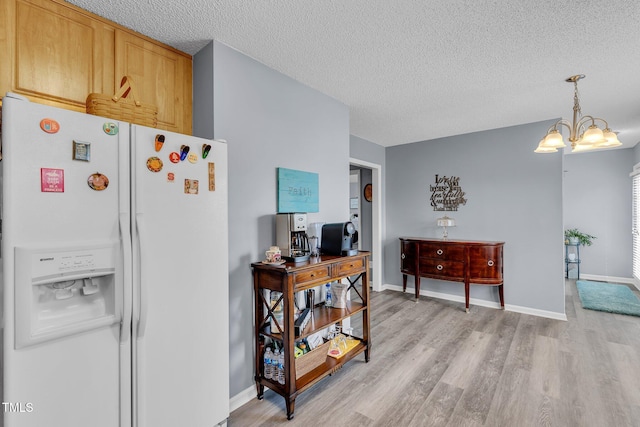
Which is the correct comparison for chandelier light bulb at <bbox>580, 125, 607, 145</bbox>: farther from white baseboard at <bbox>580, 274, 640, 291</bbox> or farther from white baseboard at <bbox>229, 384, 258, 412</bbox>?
white baseboard at <bbox>580, 274, 640, 291</bbox>

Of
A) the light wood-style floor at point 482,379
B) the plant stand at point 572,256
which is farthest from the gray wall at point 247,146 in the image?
the plant stand at point 572,256

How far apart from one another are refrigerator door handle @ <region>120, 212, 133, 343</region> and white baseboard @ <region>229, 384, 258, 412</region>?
105 centimetres

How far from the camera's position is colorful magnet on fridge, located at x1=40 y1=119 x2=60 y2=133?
1.07 m

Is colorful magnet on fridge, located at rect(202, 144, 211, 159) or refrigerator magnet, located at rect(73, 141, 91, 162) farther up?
colorful magnet on fridge, located at rect(202, 144, 211, 159)

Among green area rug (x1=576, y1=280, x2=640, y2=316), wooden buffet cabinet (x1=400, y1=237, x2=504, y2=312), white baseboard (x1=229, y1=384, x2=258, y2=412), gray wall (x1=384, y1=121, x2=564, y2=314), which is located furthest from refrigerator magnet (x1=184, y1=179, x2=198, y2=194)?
green area rug (x1=576, y1=280, x2=640, y2=316)

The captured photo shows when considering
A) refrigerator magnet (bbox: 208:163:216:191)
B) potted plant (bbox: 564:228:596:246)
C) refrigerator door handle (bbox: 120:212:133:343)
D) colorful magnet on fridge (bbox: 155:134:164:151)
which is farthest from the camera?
potted plant (bbox: 564:228:596:246)

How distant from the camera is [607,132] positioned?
7.39ft

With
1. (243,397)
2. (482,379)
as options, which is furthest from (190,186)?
(482,379)

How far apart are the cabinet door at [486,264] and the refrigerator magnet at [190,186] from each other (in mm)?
3475

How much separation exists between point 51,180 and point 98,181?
14cm

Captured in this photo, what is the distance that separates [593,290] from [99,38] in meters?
6.80

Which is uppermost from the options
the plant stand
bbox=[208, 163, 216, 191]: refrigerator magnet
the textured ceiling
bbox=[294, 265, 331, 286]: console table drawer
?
the textured ceiling

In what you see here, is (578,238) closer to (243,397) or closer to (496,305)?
(496,305)

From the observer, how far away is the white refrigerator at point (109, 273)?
1.03m
